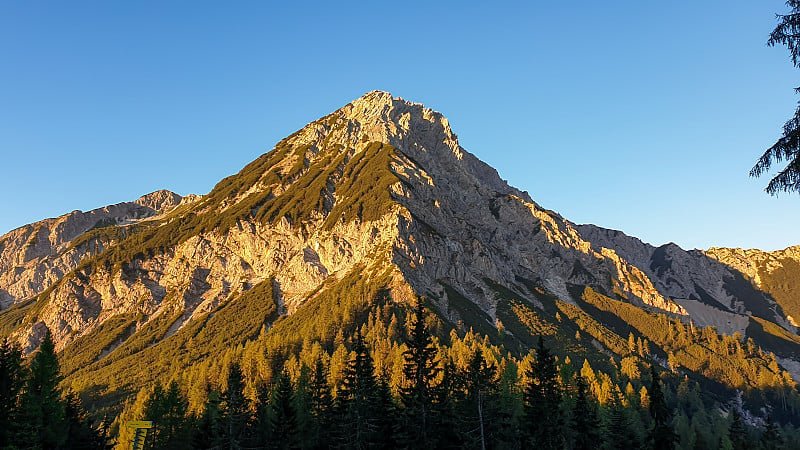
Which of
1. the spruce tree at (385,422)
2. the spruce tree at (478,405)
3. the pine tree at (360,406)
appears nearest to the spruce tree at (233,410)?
the pine tree at (360,406)

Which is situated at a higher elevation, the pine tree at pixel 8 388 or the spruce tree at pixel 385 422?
the pine tree at pixel 8 388

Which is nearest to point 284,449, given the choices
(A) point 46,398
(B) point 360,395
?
(B) point 360,395

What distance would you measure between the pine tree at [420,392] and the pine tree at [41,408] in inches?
1304

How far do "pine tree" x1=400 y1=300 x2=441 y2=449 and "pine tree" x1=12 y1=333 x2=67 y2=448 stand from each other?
33.1 metres

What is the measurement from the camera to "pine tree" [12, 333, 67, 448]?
47.8m

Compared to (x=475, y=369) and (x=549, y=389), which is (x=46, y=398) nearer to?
(x=475, y=369)

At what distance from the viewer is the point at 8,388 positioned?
48625 millimetres

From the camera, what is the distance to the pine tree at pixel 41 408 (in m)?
47.8

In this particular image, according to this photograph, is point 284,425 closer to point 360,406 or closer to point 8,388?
point 360,406

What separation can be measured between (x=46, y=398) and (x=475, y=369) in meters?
40.7

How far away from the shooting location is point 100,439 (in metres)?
69.8

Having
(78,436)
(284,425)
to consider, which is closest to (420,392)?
(284,425)

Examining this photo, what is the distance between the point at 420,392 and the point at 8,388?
1434 inches

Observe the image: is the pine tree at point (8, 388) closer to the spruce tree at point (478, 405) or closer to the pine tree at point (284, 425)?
the pine tree at point (284, 425)
